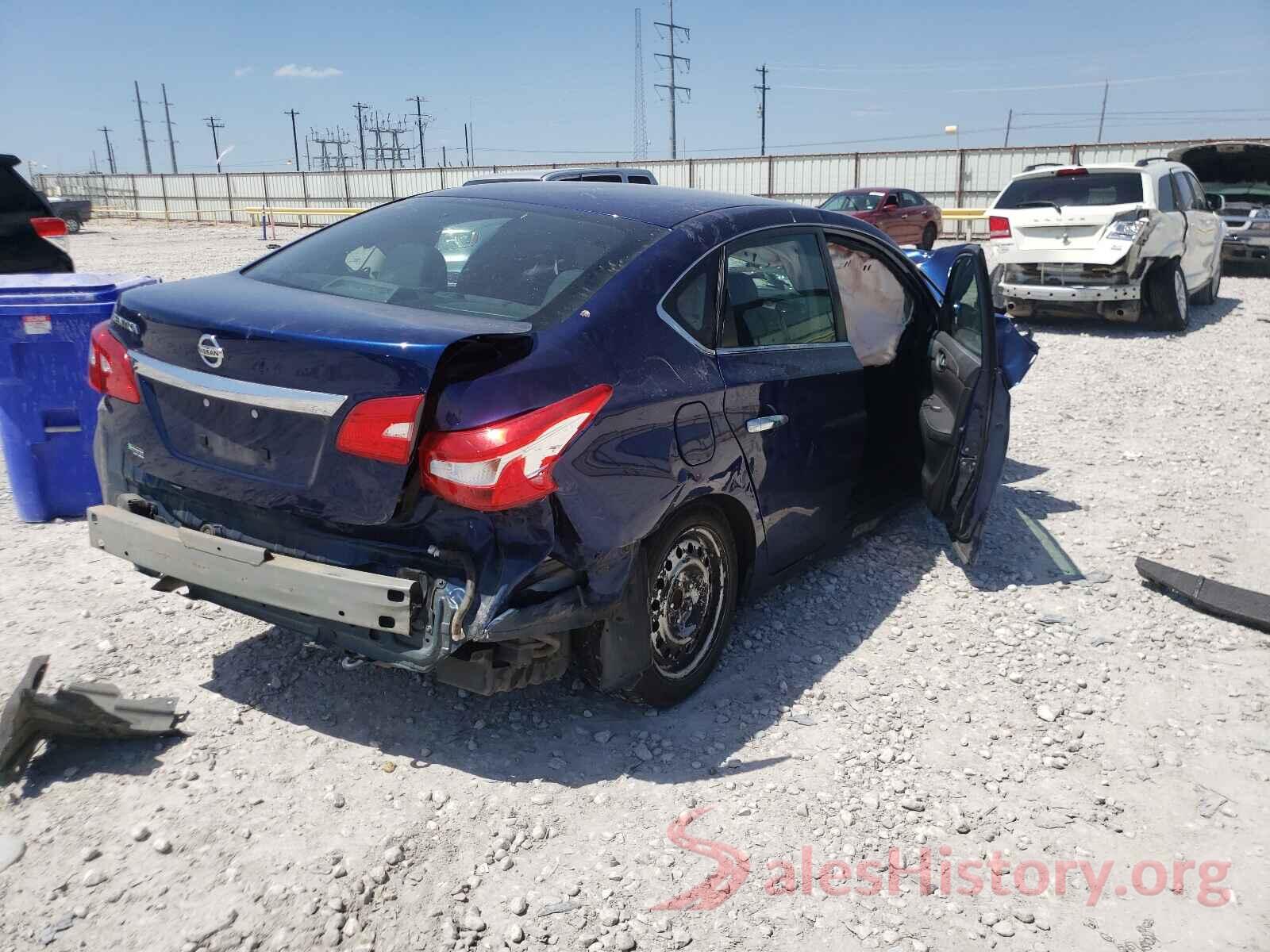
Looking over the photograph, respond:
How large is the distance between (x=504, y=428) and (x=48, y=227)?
→ 293 inches

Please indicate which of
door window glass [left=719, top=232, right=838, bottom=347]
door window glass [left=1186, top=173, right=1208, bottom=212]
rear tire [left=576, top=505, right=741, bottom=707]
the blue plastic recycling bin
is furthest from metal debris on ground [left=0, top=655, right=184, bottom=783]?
door window glass [left=1186, top=173, right=1208, bottom=212]

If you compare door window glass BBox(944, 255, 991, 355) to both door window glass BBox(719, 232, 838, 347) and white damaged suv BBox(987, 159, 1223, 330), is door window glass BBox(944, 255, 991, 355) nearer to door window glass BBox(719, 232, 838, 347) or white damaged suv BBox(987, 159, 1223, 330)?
door window glass BBox(719, 232, 838, 347)

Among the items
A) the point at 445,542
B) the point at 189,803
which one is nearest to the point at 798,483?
the point at 445,542

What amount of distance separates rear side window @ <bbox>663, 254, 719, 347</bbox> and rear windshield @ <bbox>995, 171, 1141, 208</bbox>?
29.0 ft

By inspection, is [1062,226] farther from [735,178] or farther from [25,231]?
[735,178]

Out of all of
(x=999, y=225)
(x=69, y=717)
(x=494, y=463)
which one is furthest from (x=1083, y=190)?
(x=69, y=717)

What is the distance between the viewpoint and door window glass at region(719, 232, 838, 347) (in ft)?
11.8

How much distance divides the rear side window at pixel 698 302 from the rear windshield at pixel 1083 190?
8825 mm

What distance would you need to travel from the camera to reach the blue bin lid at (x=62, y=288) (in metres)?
4.66

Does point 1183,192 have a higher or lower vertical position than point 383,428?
higher

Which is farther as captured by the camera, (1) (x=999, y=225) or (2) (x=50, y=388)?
(1) (x=999, y=225)

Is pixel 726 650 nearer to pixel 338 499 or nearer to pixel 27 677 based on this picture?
pixel 338 499

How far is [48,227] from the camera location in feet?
27.0

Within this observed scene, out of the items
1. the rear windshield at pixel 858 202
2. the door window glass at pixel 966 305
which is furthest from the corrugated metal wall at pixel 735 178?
the door window glass at pixel 966 305
